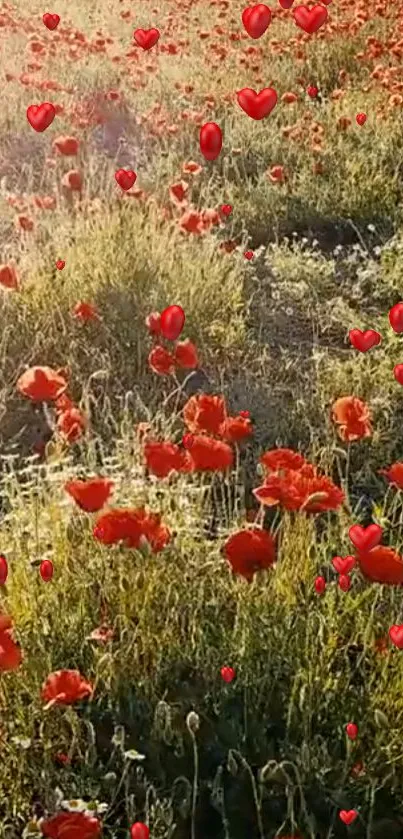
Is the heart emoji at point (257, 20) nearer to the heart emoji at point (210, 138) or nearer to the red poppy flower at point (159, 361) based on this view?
the heart emoji at point (210, 138)

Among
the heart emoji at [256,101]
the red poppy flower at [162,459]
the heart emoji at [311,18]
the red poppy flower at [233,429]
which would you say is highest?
the heart emoji at [311,18]

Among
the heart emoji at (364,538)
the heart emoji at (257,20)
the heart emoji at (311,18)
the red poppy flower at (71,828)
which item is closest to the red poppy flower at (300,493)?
the heart emoji at (364,538)

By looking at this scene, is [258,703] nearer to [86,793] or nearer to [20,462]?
[86,793]

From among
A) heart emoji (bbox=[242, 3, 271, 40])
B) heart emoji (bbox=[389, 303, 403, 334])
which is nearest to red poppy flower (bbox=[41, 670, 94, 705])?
heart emoji (bbox=[389, 303, 403, 334])

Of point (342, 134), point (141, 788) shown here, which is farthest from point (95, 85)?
point (141, 788)

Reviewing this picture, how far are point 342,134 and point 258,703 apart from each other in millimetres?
4705

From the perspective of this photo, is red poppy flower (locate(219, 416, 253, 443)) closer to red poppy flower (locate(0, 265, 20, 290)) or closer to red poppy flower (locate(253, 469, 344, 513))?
red poppy flower (locate(253, 469, 344, 513))

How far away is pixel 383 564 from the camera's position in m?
2.09

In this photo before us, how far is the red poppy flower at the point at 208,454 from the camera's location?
7.55 feet

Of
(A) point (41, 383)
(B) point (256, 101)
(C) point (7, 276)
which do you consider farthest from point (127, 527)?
(B) point (256, 101)

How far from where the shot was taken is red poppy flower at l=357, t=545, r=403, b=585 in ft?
6.82

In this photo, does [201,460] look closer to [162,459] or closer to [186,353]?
[162,459]

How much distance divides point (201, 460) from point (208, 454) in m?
0.02

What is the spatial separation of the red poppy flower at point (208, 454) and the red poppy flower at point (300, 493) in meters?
0.10
